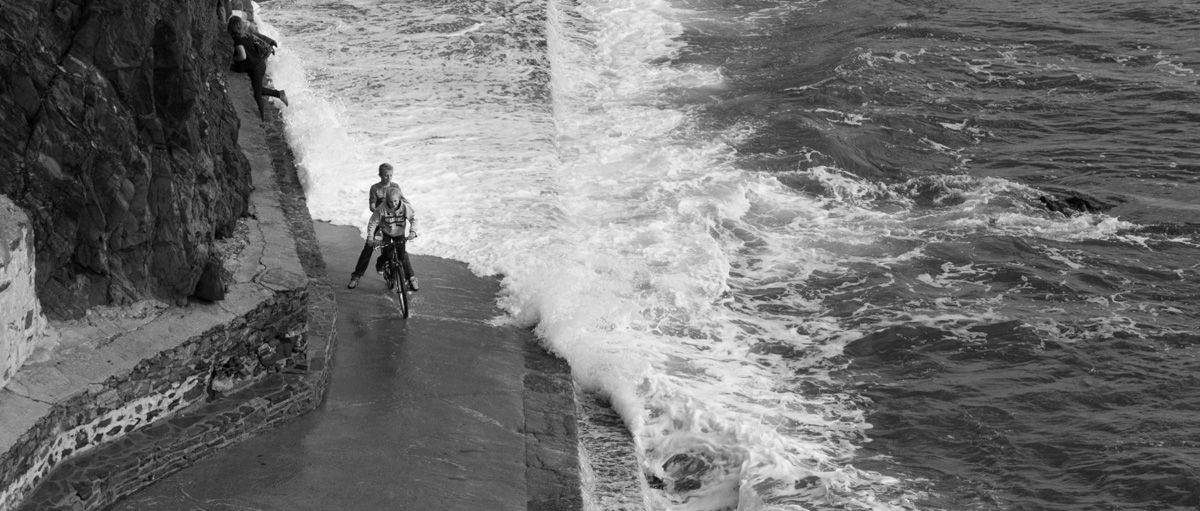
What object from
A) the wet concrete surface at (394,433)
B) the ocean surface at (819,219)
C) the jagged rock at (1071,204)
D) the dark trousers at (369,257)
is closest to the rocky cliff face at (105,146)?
the wet concrete surface at (394,433)

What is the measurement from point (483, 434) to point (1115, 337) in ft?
Result: 25.4

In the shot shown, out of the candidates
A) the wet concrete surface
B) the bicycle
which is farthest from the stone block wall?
the bicycle

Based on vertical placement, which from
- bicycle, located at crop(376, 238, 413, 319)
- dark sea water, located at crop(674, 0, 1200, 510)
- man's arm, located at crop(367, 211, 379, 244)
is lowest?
dark sea water, located at crop(674, 0, 1200, 510)

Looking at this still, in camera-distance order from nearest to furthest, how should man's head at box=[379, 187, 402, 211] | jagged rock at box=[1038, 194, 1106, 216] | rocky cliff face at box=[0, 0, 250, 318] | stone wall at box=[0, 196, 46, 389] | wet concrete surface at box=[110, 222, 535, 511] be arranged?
stone wall at box=[0, 196, 46, 389]
rocky cliff face at box=[0, 0, 250, 318]
wet concrete surface at box=[110, 222, 535, 511]
man's head at box=[379, 187, 402, 211]
jagged rock at box=[1038, 194, 1106, 216]

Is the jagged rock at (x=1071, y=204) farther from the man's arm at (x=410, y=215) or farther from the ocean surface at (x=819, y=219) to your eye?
the man's arm at (x=410, y=215)

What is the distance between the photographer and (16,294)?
8266mm

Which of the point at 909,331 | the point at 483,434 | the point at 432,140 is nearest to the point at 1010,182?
the point at 909,331

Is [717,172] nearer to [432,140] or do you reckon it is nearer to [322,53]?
[432,140]

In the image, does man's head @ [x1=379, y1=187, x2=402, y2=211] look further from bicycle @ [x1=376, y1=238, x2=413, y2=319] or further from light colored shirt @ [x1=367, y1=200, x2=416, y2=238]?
bicycle @ [x1=376, y1=238, x2=413, y2=319]

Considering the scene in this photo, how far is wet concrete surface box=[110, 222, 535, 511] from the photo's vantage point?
9.34m

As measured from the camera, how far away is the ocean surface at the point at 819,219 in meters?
11.9

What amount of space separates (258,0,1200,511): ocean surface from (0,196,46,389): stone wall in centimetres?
443

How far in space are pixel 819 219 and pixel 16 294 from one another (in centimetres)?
1190

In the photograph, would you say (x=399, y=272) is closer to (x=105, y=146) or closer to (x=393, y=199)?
(x=393, y=199)
